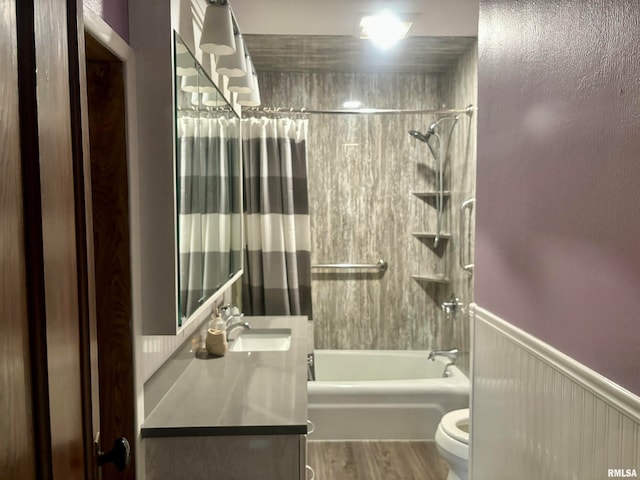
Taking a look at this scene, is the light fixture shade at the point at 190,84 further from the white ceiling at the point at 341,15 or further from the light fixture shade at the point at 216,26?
the white ceiling at the point at 341,15

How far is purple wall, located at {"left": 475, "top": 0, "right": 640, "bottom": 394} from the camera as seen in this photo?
38.3 inches

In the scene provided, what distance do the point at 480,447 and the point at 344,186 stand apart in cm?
226

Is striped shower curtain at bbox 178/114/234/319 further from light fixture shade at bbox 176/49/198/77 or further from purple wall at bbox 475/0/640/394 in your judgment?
purple wall at bbox 475/0/640/394

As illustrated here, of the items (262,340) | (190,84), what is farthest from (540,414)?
(262,340)

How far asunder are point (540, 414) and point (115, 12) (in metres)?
1.59

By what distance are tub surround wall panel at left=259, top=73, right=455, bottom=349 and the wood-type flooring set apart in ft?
2.98

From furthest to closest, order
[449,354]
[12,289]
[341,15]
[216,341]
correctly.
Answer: [449,354] → [341,15] → [216,341] → [12,289]

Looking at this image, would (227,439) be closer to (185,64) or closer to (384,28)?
(185,64)

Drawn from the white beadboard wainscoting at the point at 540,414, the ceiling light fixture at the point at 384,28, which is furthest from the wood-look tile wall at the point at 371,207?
the white beadboard wainscoting at the point at 540,414

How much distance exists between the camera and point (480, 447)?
180cm

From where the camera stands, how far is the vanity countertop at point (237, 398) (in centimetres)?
143

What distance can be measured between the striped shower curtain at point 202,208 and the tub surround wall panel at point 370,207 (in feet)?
4.21

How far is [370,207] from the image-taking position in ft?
Answer: 12.1

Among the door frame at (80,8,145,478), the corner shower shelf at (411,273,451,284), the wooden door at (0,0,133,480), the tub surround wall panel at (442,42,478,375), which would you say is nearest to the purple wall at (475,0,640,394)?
the wooden door at (0,0,133,480)
